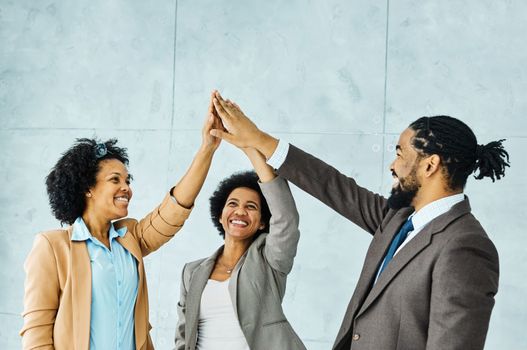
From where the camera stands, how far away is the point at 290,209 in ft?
8.66

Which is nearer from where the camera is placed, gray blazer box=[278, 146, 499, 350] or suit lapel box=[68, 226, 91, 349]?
gray blazer box=[278, 146, 499, 350]

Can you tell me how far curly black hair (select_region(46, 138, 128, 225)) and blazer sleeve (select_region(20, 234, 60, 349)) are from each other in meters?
0.21

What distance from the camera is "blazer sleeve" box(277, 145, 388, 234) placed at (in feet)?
8.36

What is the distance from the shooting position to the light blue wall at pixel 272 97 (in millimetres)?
4215

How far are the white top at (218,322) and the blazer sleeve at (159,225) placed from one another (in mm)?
256

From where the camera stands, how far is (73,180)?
2678mm

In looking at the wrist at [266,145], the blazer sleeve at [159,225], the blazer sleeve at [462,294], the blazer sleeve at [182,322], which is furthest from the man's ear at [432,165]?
the blazer sleeve at [182,322]

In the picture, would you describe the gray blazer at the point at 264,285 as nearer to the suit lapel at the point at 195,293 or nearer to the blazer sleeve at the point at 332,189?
the suit lapel at the point at 195,293

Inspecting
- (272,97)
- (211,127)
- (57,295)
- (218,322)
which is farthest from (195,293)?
(272,97)

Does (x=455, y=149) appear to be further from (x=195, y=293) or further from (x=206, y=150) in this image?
(x=195, y=293)

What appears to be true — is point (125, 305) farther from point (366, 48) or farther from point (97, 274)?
point (366, 48)

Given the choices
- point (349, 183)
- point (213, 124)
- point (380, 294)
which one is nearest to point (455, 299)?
point (380, 294)

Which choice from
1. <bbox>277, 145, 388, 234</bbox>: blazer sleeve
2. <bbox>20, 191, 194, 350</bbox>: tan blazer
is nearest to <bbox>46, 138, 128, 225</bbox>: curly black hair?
<bbox>20, 191, 194, 350</bbox>: tan blazer

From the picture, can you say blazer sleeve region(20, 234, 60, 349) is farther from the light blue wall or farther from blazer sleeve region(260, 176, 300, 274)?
the light blue wall
